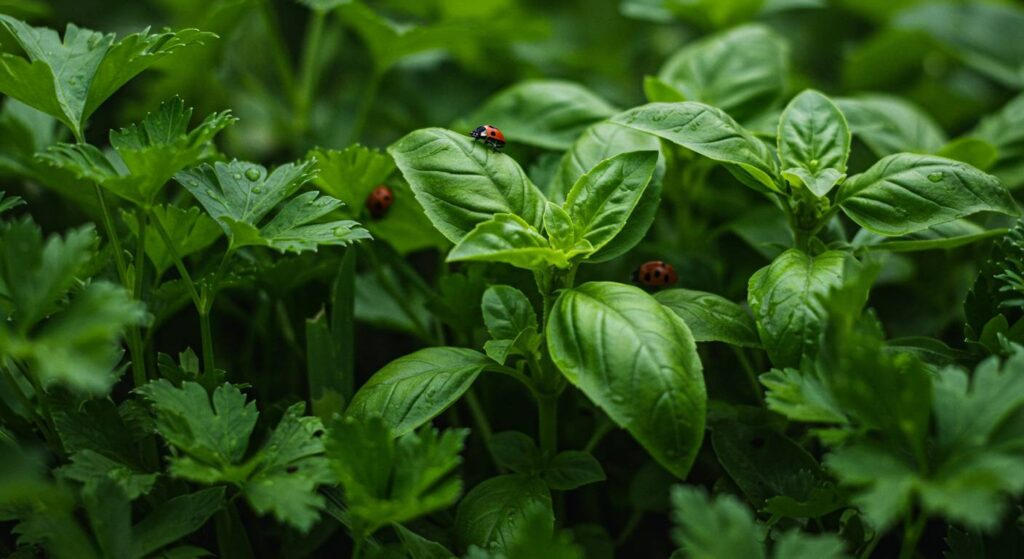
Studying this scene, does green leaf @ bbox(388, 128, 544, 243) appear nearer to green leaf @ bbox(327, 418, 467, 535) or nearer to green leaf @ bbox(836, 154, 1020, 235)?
green leaf @ bbox(327, 418, 467, 535)

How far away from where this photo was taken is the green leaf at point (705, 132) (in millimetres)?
960

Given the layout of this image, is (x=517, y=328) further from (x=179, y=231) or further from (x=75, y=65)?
(x=75, y=65)

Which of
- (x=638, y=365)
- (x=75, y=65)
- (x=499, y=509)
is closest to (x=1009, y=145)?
(x=638, y=365)

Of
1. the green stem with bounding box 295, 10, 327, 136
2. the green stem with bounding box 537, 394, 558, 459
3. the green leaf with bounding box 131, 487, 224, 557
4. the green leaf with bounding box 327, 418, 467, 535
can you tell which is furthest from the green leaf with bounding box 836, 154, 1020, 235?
the green stem with bounding box 295, 10, 327, 136

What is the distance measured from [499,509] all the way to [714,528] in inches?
11.1

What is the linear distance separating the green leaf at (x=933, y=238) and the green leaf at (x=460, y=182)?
1.34 feet

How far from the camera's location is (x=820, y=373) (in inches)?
31.4

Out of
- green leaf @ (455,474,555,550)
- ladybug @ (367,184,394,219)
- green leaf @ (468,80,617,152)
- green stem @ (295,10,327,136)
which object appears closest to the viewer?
green leaf @ (455,474,555,550)

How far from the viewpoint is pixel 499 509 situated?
3.01 ft

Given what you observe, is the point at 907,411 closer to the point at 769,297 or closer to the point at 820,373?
the point at 820,373

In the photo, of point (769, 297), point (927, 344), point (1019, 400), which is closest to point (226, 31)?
point (769, 297)

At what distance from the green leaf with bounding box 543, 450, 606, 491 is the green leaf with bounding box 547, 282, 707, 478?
0.57 ft

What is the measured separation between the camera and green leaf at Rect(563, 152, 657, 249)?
3.11 ft

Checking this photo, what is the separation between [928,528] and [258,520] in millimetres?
890
